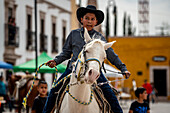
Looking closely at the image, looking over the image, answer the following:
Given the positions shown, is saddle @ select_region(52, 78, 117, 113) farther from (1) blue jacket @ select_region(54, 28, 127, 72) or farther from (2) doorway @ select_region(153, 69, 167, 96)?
(2) doorway @ select_region(153, 69, 167, 96)

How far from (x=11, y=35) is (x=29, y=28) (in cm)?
380

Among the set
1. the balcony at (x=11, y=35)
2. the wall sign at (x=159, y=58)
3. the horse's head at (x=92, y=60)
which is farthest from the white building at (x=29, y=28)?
the horse's head at (x=92, y=60)

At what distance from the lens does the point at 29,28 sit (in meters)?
31.9

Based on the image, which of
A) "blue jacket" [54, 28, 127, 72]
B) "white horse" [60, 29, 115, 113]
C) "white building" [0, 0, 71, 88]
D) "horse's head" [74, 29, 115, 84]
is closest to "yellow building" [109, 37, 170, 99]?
"white building" [0, 0, 71, 88]

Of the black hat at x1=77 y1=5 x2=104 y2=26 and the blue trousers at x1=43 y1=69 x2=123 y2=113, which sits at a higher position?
the black hat at x1=77 y1=5 x2=104 y2=26

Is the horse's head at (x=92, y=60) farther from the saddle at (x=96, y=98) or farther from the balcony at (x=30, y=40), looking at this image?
the balcony at (x=30, y=40)

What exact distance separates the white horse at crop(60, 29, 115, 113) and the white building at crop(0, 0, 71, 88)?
2203 centimetres

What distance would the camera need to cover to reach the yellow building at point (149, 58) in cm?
4059

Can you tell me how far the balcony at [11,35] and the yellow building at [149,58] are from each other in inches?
554

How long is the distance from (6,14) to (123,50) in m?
16.6

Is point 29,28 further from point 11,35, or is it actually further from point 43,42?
point 11,35

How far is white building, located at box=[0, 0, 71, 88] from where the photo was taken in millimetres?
27922

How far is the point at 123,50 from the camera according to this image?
41.6 meters

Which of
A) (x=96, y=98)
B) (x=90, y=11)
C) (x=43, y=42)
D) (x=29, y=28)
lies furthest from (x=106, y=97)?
(x=43, y=42)
